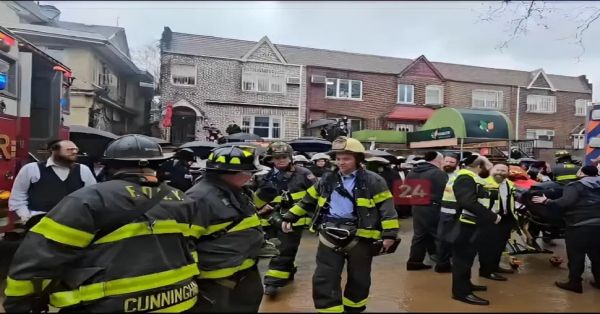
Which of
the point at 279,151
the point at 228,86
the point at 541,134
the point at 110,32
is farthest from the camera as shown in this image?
the point at 541,134

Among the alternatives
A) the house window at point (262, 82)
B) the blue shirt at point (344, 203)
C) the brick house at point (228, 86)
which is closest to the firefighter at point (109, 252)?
the blue shirt at point (344, 203)

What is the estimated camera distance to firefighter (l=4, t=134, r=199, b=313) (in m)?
2.14

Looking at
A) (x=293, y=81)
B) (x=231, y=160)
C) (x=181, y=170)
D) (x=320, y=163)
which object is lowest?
(x=181, y=170)

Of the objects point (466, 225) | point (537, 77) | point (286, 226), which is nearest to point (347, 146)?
point (286, 226)

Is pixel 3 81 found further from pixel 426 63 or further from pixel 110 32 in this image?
pixel 426 63

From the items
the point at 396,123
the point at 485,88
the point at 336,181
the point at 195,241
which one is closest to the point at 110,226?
the point at 195,241

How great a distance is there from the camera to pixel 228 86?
21.2 metres

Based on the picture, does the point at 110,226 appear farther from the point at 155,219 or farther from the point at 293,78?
the point at 293,78

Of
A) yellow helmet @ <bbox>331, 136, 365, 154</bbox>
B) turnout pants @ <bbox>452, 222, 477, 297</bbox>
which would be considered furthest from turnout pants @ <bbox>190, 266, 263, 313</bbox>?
turnout pants @ <bbox>452, 222, 477, 297</bbox>

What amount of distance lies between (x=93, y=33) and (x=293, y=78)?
10155 millimetres

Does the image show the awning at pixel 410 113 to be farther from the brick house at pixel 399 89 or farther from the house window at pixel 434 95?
the house window at pixel 434 95

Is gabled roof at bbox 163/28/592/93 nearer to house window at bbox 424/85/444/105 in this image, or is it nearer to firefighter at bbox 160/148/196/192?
house window at bbox 424/85/444/105

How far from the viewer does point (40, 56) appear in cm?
651

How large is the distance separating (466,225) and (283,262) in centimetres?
210
